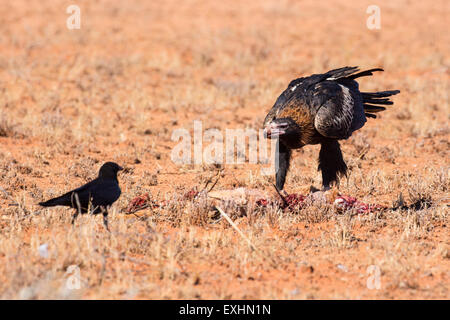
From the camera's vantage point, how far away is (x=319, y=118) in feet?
20.7

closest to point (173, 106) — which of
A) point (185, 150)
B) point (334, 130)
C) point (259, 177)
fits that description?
point (185, 150)

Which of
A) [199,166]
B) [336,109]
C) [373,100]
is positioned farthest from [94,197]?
[373,100]

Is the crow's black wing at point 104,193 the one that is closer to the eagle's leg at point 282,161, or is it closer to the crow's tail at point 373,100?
the eagle's leg at point 282,161

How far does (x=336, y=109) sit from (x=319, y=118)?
26 centimetres

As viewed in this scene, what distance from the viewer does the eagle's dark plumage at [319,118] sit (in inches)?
249

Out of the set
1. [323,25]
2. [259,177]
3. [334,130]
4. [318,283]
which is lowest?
[318,283]

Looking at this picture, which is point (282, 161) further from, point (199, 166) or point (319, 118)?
point (199, 166)

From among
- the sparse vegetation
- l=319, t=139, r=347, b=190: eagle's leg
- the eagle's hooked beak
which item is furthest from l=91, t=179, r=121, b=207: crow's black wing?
l=319, t=139, r=347, b=190: eagle's leg

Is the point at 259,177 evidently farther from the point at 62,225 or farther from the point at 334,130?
the point at 62,225

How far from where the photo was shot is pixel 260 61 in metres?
16.4

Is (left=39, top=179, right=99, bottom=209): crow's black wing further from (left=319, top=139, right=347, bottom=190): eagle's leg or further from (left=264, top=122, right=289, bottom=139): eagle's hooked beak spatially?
(left=319, top=139, right=347, bottom=190): eagle's leg

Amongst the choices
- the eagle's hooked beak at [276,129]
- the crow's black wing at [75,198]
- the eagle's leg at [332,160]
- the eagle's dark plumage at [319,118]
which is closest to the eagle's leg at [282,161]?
the eagle's dark plumage at [319,118]

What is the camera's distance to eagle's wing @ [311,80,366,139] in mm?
6332

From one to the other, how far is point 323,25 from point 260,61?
6102 millimetres
